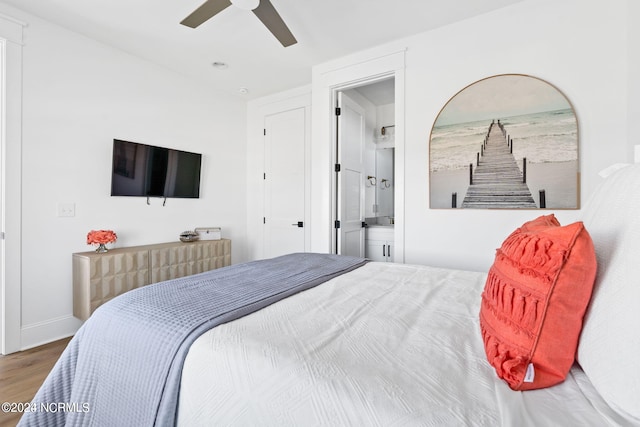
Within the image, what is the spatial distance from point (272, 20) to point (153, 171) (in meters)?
2.07

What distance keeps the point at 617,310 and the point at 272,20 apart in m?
2.40

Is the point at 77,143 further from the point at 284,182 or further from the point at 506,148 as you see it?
the point at 506,148

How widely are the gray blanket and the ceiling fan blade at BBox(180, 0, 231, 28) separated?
1.80m

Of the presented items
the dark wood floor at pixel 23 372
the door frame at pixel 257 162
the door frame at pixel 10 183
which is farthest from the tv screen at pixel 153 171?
the dark wood floor at pixel 23 372

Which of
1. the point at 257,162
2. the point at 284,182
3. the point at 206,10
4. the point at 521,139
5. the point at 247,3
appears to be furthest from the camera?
the point at 257,162

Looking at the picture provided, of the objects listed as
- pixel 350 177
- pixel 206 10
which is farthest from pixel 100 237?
pixel 350 177

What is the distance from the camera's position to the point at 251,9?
1957 mm

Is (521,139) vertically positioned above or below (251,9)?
below

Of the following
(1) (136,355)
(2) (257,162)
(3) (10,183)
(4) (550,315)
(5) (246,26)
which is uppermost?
(5) (246,26)

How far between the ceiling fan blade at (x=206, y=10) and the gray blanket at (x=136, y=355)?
5.92 ft

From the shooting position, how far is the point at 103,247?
8.94 feet

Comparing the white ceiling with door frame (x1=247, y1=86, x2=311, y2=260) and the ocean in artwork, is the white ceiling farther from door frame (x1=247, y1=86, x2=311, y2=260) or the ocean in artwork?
the ocean in artwork

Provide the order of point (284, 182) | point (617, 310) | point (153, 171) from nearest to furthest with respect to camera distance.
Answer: point (617, 310)
point (153, 171)
point (284, 182)

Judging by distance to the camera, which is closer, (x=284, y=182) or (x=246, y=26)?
(x=246, y=26)
